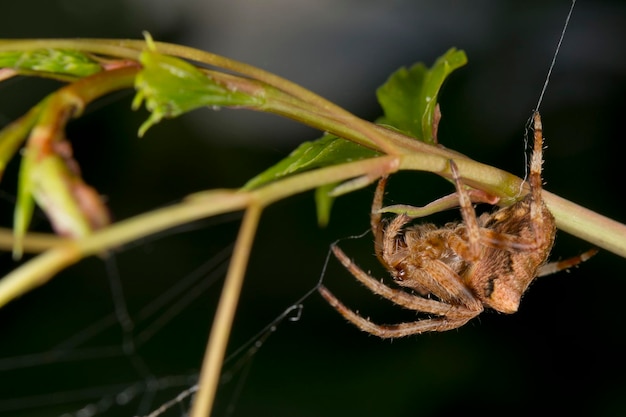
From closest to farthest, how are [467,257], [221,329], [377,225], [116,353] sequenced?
[221,329] → [467,257] → [377,225] → [116,353]

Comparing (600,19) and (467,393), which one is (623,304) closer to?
(467,393)

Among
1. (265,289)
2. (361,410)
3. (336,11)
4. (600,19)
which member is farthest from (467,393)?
(336,11)

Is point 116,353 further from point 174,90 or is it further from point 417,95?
point 174,90

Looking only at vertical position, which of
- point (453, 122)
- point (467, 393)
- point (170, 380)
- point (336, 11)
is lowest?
point (467, 393)

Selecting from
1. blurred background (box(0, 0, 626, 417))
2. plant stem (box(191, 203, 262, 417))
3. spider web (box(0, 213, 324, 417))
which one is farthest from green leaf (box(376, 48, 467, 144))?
spider web (box(0, 213, 324, 417))

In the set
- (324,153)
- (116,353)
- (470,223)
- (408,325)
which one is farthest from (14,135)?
(116,353)

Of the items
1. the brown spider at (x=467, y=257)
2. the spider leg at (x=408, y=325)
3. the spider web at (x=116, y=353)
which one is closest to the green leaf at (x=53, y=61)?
the brown spider at (x=467, y=257)
